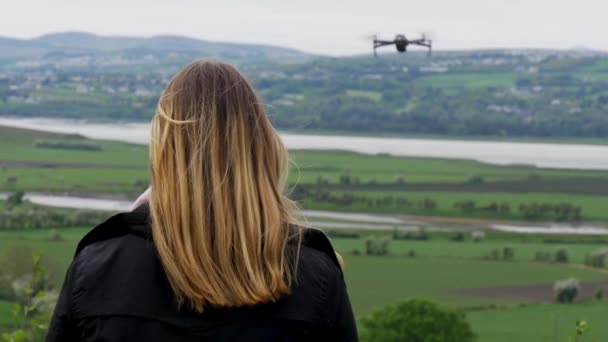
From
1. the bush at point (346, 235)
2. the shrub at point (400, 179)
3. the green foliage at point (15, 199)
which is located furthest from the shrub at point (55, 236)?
the shrub at point (400, 179)

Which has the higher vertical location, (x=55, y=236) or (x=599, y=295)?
(x=55, y=236)

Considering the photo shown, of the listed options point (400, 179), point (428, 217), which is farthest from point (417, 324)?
point (400, 179)

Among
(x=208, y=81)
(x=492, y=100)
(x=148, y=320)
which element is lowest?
(x=492, y=100)

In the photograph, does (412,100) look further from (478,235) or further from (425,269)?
(425,269)

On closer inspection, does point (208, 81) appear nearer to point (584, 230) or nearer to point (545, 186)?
point (584, 230)

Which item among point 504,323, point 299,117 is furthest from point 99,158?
point 504,323

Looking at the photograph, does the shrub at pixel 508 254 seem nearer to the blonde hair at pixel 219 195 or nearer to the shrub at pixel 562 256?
the shrub at pixel 562 256

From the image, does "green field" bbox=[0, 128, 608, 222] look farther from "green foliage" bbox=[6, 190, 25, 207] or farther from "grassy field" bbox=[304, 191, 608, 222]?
"green foliage" bbox=[6, 190, 25, 207]
